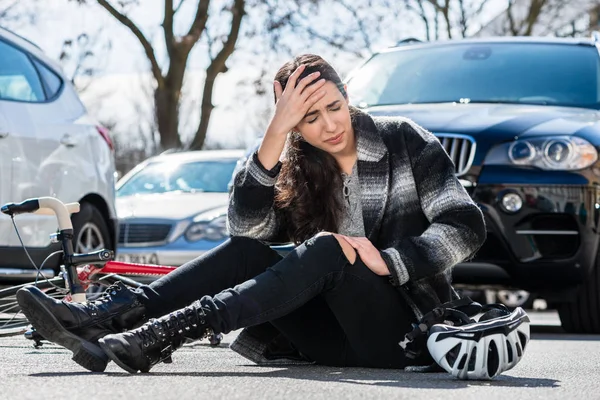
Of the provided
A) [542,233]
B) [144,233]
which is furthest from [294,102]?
[144,233]

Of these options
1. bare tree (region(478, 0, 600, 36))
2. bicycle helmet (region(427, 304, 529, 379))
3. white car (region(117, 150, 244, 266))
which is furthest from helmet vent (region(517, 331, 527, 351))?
bare tree (region(478, 0, 600, 36))

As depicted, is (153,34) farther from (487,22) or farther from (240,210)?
(240,210)

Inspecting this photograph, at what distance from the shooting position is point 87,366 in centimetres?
490

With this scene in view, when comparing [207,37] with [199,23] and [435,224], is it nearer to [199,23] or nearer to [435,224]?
[199,23]

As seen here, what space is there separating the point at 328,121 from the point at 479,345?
1.07 m

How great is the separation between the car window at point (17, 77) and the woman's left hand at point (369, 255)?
3753mm

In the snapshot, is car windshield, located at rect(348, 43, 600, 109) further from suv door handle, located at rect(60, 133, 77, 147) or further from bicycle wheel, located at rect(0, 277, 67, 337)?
bicycle wheel, located at rect(0, 277, 67, 337)

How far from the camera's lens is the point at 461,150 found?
8.16m

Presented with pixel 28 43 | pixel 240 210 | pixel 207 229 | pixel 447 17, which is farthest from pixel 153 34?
pixel 240 210

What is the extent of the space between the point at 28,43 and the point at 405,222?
4345mm

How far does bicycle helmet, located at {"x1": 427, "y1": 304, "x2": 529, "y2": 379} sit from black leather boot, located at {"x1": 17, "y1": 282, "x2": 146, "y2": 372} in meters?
1.12

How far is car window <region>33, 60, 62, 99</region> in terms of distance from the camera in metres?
8.96

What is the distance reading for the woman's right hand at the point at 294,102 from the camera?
523 cm

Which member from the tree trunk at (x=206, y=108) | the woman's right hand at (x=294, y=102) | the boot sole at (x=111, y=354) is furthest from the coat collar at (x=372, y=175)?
the tree trunk at (x=206, y=108)
